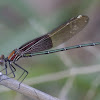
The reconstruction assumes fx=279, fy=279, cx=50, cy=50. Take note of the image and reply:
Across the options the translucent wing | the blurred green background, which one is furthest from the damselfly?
the blurred green background

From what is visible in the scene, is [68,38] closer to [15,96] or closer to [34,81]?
[34,81]

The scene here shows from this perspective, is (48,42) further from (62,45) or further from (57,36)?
(62,45)

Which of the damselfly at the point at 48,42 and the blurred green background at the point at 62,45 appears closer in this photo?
the damselfly at the point at 48,42

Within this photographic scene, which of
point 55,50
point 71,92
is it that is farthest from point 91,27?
point 71,92

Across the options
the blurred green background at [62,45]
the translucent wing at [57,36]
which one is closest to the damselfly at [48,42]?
the translucent wing at [57,36]

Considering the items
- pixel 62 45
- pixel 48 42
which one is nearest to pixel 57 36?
pixel 48 42

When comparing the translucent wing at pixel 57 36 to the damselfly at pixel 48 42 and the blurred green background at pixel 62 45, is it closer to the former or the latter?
the damselfly at pixel 48 42
